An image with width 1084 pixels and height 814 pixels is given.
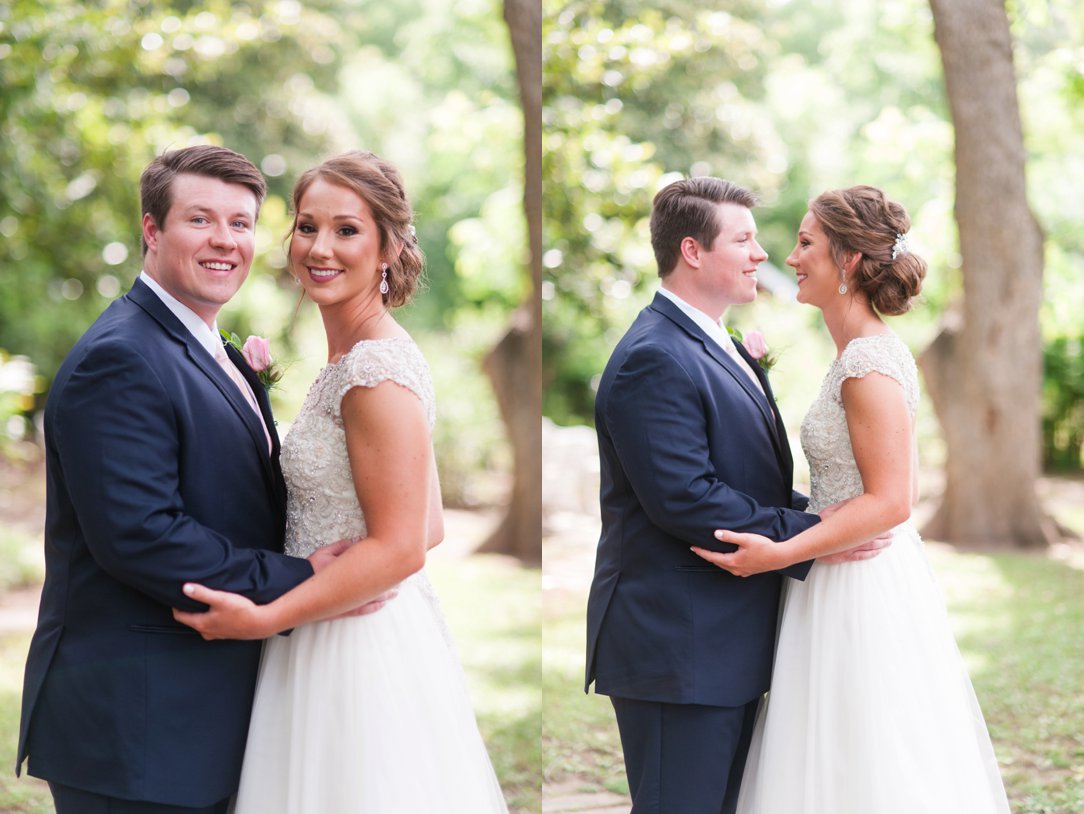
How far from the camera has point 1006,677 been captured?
6.52 metres

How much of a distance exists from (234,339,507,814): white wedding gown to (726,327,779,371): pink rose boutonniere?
1131 millimetres

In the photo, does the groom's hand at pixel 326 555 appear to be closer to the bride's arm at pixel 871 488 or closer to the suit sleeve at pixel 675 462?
the suit sleeve at pixel 675 462

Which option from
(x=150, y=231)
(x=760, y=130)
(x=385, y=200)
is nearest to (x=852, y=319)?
(x=385, y=200)

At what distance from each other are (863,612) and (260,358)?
1.56 meters

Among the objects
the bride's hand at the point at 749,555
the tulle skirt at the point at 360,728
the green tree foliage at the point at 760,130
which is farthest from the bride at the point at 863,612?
the green tree foliage at the point at 760,130

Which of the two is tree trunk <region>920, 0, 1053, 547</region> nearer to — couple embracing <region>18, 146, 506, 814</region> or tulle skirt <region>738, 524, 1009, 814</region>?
tulle skirt <region>738, 524, 1009, 814</region>

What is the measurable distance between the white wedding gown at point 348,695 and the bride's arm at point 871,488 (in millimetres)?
744

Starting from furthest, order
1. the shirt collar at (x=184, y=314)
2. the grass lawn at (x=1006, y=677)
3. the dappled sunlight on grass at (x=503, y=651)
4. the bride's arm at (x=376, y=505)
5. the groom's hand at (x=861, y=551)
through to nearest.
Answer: the dappled sunlight on grass at (x=503, y=651)
the grass lawn at (x=1006, y=677)
the groom's hand at (x=861, y=551)
the shirt collar at (x=184, y=314)
the bride's arm at (x=376, y=505)

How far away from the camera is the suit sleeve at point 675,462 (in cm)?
274

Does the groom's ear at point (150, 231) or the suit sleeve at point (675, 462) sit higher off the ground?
the groom's ear at point (150, 231)

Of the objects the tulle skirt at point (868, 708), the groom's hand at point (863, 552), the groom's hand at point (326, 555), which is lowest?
the tulle skirt at point (868, 708)

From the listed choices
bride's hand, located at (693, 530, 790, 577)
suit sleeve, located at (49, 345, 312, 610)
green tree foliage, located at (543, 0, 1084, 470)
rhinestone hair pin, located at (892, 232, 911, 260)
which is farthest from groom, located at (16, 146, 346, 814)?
green tree foliage, located at (543, 0, 1084, 470)

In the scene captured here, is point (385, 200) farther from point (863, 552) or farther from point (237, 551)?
Result: point (863, 552)

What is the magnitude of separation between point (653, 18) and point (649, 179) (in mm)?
1479
